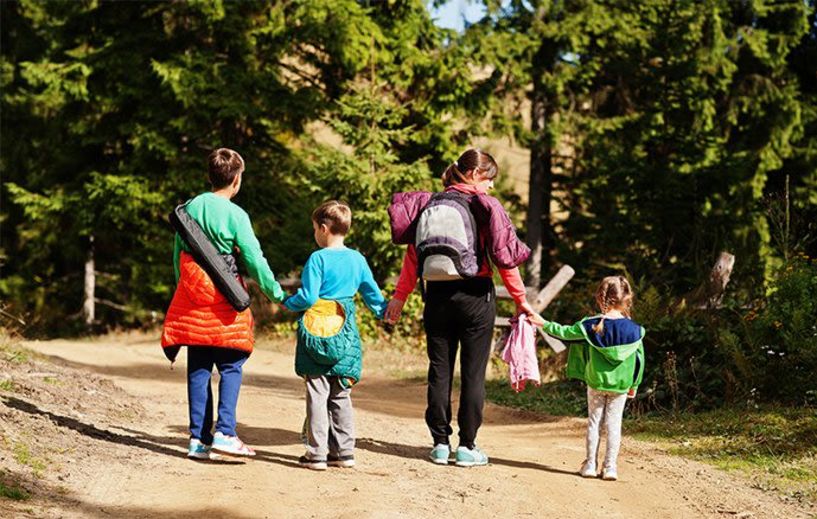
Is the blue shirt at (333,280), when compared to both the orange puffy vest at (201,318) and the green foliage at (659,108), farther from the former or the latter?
the green foliage at (659,108)

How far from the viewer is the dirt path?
19.4 ft

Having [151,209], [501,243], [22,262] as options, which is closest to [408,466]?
[501,243]

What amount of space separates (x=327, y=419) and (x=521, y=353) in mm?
1448

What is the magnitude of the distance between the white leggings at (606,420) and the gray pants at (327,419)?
1.66m

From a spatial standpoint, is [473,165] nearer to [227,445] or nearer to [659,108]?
[227,445]

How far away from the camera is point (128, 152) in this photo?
80.7 feet

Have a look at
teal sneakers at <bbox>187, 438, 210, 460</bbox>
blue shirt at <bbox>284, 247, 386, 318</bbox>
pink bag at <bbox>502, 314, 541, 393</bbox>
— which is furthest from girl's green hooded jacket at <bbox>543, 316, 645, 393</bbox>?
teal sneakers at <bbox>187, 438, 210, 460</bbox>

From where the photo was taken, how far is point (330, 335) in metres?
6.92

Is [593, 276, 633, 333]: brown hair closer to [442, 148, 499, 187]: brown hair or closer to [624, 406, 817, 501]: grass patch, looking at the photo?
[442, 148, 499, 187]: brown hair

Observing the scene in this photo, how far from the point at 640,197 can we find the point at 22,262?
16.1 m

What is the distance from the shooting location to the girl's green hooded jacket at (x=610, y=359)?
7.17 m

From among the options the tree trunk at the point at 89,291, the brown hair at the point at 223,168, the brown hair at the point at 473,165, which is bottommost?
the tree trunk at the point at 89,291

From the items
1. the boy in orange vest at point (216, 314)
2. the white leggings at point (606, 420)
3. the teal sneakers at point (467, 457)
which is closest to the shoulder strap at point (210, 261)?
the boy in orange vest at point (216, 314)

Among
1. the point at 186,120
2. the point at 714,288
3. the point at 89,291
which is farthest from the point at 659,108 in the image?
the point at 89,291
